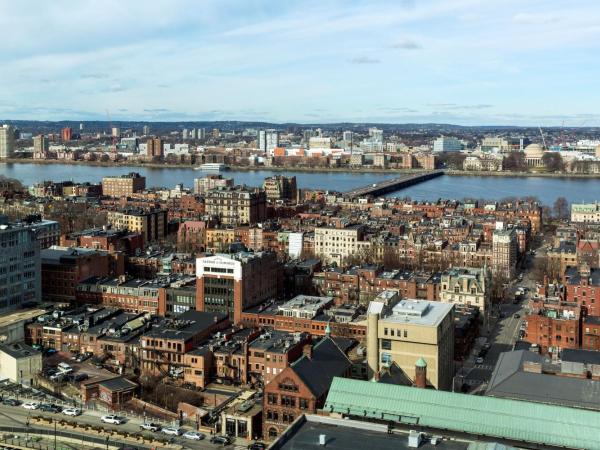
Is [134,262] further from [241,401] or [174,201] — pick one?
[174,201]

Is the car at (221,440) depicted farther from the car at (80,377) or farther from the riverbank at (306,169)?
the riverbank at (306,169)

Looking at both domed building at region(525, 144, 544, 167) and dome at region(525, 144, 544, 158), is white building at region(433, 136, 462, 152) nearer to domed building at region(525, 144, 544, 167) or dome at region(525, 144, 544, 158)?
dome at region(525, 144, 544, 158)

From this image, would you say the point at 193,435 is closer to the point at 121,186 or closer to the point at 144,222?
the point at 144,222

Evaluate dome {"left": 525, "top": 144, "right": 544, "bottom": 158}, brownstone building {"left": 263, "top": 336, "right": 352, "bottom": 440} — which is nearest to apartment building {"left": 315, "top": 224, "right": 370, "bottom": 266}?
brownstone building {"left": 263, "top": 336, "right": 352, "bottom": 440}

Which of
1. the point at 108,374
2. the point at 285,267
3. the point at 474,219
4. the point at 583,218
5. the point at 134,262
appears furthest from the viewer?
the point at 583,218

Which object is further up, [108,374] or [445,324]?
[445,324]

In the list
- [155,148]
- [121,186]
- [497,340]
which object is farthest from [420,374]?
[155,148]

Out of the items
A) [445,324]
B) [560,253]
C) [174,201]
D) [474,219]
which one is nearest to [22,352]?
[445,324]
